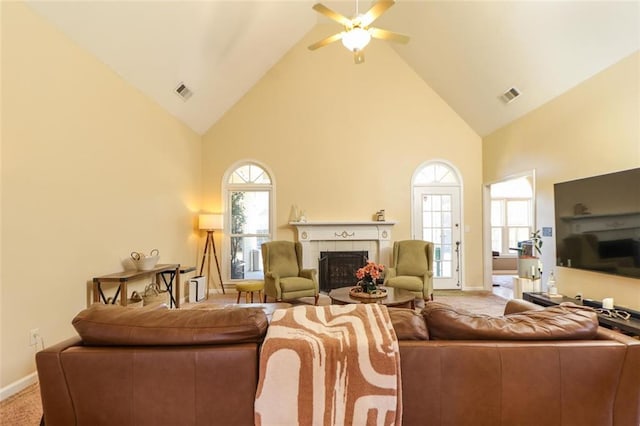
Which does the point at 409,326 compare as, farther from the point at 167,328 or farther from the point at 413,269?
the point at 413,269

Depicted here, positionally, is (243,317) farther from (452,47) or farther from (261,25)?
(452,47)

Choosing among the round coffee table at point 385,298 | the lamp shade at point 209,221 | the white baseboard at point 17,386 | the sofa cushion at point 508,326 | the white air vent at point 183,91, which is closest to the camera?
the sofa cushion at point 508,326

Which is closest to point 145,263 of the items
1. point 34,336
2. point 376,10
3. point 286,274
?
point 34,336

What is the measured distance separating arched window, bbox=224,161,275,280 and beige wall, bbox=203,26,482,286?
0.66 feet

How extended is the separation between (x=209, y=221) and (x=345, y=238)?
231 cm

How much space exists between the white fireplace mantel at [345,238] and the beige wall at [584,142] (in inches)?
89.5

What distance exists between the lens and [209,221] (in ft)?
18.0

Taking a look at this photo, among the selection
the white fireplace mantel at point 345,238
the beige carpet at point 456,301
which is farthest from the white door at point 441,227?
the white fireplace mantel at point 345,238

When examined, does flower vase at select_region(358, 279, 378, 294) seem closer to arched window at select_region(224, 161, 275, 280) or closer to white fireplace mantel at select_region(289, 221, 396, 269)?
white fireplace mantel at select_region(289, 221, 396, 269)

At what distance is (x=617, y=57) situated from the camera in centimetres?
324

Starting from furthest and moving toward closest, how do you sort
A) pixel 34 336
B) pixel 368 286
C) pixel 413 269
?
pixel 413 269
pixel 368 286
pixel 34 336

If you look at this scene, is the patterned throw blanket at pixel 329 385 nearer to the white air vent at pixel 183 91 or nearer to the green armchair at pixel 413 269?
the green armchair at pixel 413 269

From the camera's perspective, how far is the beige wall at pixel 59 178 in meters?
2.38

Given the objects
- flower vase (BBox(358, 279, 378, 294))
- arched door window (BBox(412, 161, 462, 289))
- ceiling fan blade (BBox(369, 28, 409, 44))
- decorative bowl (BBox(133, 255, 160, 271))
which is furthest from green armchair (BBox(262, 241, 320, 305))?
ceiling fan blade (BBox(369, 28, 409, 44))
